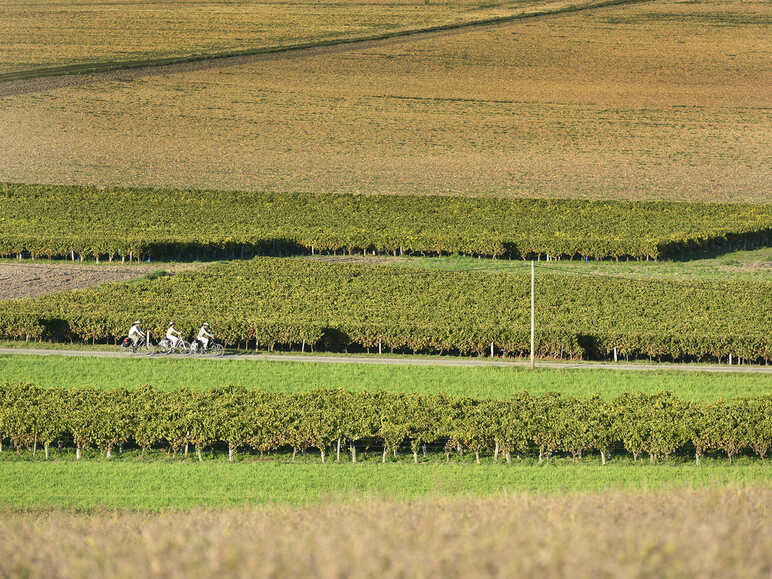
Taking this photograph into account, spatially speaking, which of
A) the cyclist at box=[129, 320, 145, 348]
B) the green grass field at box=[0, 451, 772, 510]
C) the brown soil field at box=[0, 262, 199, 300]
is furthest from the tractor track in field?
the green grass field at box=[0, 451, 772, 510]

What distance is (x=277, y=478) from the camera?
2677cm

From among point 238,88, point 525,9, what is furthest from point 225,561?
point 525,9

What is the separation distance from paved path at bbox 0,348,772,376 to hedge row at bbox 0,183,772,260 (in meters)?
22.0

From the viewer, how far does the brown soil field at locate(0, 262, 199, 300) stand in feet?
179

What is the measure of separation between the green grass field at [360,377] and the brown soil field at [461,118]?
56.2m

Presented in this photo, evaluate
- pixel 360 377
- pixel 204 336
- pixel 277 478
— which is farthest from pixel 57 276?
pixel 277 478

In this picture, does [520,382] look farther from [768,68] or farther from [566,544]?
[768,68]

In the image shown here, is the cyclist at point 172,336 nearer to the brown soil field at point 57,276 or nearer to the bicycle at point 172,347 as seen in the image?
the bicycle at point 172,347

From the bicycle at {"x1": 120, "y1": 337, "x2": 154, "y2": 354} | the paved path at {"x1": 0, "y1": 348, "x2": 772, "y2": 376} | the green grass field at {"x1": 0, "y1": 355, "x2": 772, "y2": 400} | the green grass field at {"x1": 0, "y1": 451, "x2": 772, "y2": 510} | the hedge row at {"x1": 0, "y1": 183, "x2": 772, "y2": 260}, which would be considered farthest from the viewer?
the hedge row at {"x1": 0, "y1": 183, "x2": 772, "y2": 260}

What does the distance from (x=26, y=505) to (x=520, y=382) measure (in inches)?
760

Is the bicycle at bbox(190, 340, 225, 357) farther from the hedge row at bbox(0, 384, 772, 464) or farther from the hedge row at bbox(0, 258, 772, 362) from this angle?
the hedge row at bbox(0, 384, 772, 464)

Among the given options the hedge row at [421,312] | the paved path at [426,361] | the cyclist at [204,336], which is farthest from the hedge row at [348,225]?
the cyclist at [204,336]

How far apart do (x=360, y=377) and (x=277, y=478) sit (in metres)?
11.9

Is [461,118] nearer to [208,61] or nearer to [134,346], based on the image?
[208,61]
